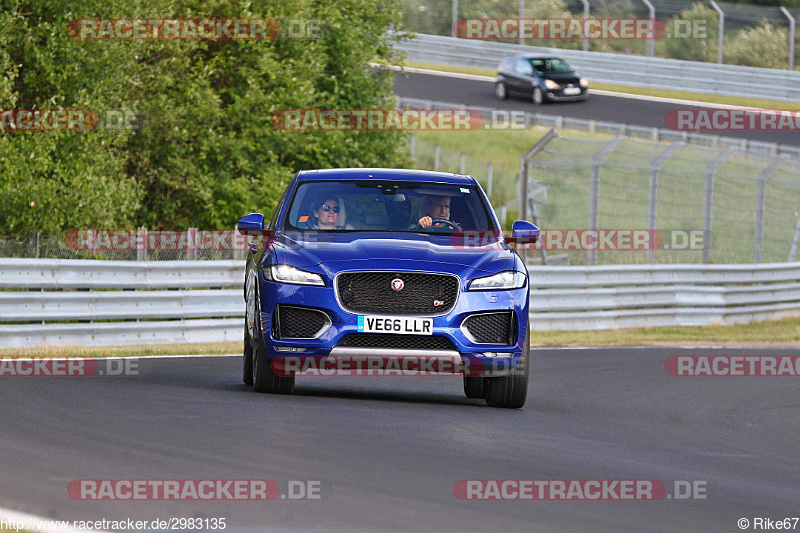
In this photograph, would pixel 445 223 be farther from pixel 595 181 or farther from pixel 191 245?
pixel 595 181

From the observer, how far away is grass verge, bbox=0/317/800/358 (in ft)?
50.2

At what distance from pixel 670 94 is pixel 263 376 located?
39.7 m

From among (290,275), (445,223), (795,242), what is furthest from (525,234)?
(795,242)

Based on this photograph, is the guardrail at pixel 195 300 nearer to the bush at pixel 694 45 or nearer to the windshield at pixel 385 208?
the windshield at pixel 385 208

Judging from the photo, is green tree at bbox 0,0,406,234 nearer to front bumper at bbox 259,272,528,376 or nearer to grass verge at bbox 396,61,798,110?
front bumper at bbox 259,272,528,376

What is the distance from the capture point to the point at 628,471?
24.1 feet

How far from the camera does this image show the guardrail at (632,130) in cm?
4050

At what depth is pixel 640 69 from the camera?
48719 mm

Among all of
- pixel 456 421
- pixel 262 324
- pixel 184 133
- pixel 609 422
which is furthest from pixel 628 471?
pixel 184 133

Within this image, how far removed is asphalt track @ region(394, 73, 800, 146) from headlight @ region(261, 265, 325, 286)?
32.7m

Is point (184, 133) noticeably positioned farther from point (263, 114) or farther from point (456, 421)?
point (456, 421)

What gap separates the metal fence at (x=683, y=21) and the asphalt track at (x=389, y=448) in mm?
33299

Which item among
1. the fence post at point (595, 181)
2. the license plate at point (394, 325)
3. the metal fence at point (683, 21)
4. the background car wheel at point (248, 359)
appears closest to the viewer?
the license plate at point (394, 325)

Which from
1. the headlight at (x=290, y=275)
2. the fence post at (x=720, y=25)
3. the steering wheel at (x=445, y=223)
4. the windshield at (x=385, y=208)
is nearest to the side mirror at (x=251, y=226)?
the windshield at (x=385, y=208)
